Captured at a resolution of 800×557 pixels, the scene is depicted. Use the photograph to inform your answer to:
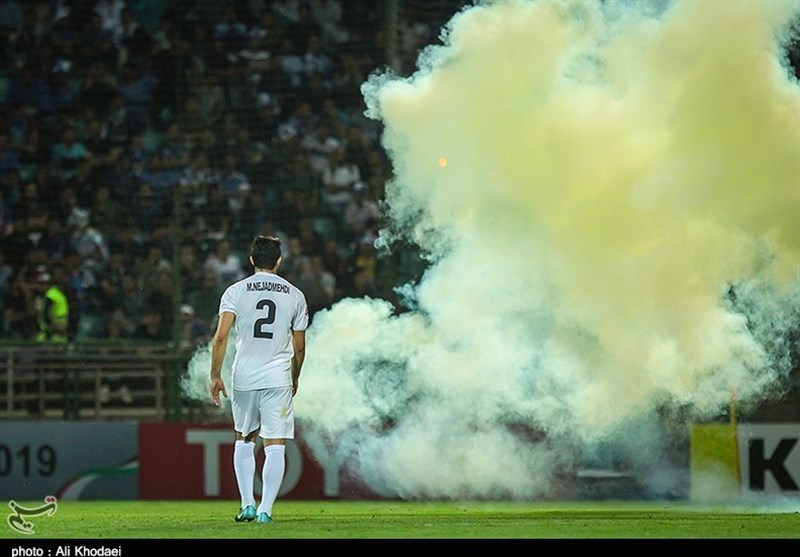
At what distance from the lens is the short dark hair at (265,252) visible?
11375 millimetres

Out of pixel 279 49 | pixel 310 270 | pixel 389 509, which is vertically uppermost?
pixel 279 49

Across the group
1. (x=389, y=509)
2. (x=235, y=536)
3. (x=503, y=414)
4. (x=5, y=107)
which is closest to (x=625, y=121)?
(x=503, y=414)

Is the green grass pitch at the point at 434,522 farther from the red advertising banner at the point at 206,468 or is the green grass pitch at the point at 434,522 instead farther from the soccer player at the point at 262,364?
the red advertising banner at the point at 206,468

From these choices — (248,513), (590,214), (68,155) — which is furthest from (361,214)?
(248,513)

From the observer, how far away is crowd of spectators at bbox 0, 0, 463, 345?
18766 mm

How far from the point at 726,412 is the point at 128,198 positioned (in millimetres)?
8372

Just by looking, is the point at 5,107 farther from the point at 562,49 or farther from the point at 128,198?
the point at 562,49

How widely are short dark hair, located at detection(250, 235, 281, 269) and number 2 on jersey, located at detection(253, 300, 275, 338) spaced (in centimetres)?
27

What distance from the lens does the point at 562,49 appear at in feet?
44.0

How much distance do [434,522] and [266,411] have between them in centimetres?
150
